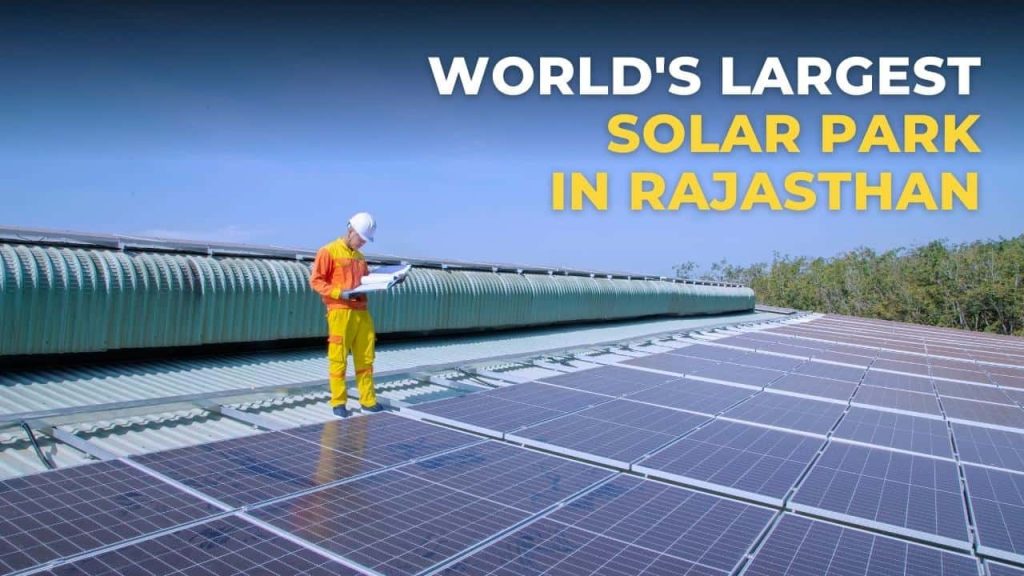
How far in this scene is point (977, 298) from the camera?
49.0 m

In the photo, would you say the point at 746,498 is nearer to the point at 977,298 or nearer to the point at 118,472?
the point at 118,472

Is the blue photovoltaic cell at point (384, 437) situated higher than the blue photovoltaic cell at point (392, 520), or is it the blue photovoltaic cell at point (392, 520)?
the blue photovoltaic cell at point (384, 437)

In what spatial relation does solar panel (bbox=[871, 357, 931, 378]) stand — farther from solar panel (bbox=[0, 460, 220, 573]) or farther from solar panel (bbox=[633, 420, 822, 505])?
solar panel (bbox=[0, 460, 220, 573])

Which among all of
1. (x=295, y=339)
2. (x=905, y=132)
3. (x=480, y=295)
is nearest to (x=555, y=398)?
(x=295, y=339)

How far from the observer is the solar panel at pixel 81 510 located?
9.92 ft

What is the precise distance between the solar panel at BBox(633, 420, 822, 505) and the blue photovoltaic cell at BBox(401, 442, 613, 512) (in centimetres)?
53

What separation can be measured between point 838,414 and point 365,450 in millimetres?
4913

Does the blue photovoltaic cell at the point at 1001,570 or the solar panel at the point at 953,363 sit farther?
the solar panel at the point at 953,363

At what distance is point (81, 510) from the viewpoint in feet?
11.2

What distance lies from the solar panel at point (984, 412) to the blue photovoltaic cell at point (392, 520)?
20.7ft

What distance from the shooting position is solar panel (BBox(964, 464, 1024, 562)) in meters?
3.74

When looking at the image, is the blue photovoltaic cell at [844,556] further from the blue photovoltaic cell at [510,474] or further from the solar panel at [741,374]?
the solar panel at [741,374]

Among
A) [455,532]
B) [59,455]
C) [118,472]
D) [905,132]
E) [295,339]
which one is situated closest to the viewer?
[455,532]

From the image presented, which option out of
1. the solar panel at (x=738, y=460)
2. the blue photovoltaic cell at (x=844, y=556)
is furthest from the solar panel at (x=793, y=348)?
the blue photovoltaic cell at (x=844, y=556)
